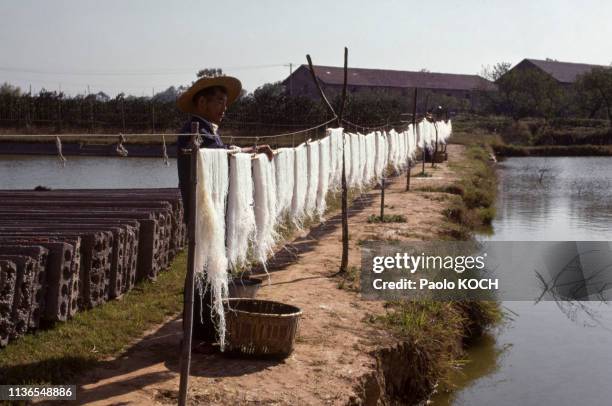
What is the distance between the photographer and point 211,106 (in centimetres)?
549

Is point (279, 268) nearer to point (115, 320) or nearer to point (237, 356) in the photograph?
point (115, 320)

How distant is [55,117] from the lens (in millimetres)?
35844

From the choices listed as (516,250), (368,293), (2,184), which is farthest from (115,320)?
(2,184)

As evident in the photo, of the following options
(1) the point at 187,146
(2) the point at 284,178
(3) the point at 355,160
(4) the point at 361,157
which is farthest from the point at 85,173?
(1) the point at 187,146

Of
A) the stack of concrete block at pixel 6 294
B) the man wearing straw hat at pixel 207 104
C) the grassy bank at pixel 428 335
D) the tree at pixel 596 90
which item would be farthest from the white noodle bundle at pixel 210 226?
the tree at pixel 596 90

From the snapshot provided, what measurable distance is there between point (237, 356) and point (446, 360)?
249 centimetres

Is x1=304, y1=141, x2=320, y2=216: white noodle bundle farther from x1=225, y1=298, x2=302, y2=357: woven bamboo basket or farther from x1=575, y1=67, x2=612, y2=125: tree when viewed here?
x1=575, y1=67, x2=612, y2=125: tree

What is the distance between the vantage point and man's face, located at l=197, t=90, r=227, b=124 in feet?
18.0

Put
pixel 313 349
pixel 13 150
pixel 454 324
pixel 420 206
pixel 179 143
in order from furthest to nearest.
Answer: pixel 13 150, pixel 420 206, pixel 454 324, pixel 313 349, pixel 179 143

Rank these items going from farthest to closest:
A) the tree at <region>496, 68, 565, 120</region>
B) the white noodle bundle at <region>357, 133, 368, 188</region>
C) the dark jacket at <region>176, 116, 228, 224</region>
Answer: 1. the tree at <region>496, 68, 565, 120</region>
2. the white noodle bundle at <region>357, 133, 368, 188</region>
3. the dark jacket at <region>176, 116, 228, 224</region>

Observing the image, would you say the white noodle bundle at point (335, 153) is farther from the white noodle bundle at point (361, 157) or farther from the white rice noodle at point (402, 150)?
the white rice noodle at point (402, 150)

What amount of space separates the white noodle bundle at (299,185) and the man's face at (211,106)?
9.11 ft

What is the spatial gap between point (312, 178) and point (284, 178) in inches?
53.2

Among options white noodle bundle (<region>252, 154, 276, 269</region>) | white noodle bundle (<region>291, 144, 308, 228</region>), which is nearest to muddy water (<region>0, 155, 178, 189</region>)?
white noodle bundle (<region>291, 144, 308, 228</region>)
